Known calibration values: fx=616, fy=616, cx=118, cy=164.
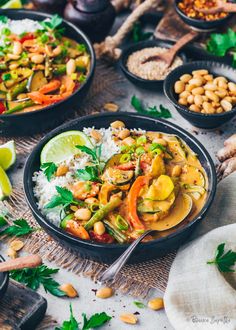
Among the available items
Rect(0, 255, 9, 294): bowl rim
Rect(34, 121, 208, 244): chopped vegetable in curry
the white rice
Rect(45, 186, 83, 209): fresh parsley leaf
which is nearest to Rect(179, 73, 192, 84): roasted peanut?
Rect(34, 121, 208, 244): chopped vegetable in curry

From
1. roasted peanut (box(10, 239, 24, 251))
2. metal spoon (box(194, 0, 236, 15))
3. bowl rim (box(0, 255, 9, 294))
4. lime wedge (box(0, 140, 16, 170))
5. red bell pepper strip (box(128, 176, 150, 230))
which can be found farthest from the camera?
metal spoon (box(194, 0, 236, 15))

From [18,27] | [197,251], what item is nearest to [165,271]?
[197,251]

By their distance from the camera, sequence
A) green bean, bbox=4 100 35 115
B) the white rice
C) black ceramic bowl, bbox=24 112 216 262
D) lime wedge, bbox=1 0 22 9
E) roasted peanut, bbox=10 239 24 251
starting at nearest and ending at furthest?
black ceramic bowl, bbox=24 112 216 262 < the white rice < roasted peanut, bbox=10 239 24 251 < green bean, bbox=4 100 35 115 < lime wedge, bbox=1 0 22 9

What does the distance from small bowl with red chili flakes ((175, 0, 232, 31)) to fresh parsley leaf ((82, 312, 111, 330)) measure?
2197 millimetres

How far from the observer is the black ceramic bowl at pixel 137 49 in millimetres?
3963

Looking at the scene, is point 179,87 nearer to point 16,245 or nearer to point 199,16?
point 199,16

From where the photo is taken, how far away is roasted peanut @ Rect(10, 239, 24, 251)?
10.3 feet

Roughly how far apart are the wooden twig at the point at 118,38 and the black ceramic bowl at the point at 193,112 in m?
0.58

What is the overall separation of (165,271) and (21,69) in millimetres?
1597

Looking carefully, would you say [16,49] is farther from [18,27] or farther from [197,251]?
[197,251]

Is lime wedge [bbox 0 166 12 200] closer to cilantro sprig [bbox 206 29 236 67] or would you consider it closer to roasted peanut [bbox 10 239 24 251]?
roasted peanut [bbox 10 239 24 251]

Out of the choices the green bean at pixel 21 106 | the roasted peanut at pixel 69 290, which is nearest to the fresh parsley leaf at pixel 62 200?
the roasted peanut at pixel 69 290

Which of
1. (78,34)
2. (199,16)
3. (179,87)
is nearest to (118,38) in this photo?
(78,34)

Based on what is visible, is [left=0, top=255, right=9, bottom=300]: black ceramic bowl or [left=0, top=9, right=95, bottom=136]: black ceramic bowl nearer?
[left=0, top=255, right=9, bottom=300]: black ceramic bowl
